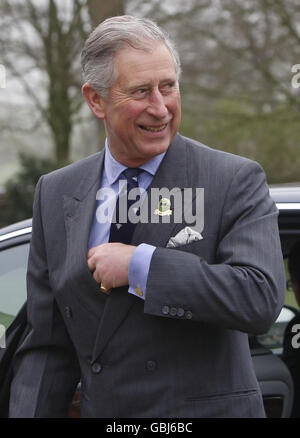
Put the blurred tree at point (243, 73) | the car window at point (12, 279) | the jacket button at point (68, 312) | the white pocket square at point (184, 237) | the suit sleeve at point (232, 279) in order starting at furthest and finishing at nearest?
the blurred tree at point (243, 73)
the car window at point (12, 279)
the jacket button at point (68, 312)
the white pocket square at point (184, 237)
the suit sleeve at point (232, 279)

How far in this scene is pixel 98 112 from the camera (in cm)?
204

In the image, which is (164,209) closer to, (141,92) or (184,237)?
(184,237)

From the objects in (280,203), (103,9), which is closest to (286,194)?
(280,203)

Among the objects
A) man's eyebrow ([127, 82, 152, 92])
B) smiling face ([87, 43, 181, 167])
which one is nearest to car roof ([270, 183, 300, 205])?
smiling face ([87, 43, 181, 167])

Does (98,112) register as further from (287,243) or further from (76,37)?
(76,37)

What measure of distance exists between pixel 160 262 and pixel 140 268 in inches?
2.2

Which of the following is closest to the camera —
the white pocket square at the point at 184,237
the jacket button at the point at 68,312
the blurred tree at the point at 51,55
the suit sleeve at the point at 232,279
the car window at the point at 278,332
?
the suit sleeve at the point at 232,279

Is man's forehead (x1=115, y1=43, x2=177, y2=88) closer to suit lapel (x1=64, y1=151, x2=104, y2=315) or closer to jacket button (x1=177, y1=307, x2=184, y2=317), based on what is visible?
suit lapel (x1=64, y1=151, x2=104, y2=315)

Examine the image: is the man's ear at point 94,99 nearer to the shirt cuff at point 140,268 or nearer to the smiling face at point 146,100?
the smiling face at point 146,100

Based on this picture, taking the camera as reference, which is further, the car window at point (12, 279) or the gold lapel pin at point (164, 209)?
the car window at point (12, 279)

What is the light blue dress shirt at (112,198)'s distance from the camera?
1.76m

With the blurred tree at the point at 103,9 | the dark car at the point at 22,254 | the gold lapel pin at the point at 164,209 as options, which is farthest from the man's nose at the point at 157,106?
the blurred tree at the point at 103,9

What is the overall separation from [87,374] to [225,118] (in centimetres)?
838

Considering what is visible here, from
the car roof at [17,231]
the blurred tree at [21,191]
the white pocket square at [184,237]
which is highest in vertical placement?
the white pocket square at [184,237]
